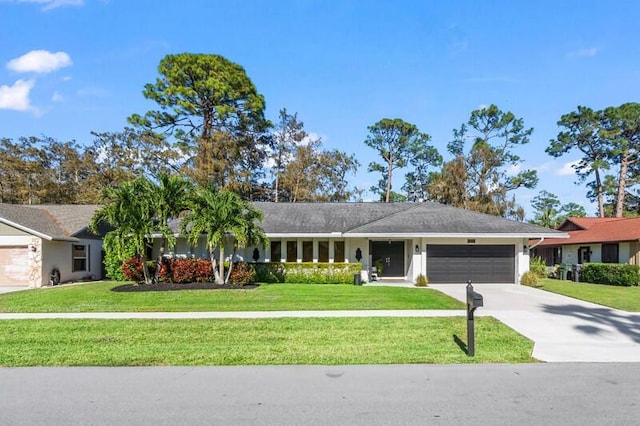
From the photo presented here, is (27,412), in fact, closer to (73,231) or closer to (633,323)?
(633,323)

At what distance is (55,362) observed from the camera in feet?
20.2

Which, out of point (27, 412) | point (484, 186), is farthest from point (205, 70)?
point (27, 412)

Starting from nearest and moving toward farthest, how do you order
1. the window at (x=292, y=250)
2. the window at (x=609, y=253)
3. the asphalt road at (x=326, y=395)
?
the asphalt road at (x=326, y=395) → the window at (x=292, y=250) → the window at (x=609, y=253)

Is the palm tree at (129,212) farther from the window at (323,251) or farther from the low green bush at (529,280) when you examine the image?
the low green bush at (529,280)

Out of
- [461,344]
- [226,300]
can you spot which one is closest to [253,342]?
[461,344]

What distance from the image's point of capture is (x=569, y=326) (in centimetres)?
874

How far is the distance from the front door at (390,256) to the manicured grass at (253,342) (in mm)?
11338

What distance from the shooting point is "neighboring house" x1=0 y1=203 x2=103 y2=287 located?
58.7 ft

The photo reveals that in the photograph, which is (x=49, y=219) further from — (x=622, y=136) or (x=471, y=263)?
(x=622, y=136)

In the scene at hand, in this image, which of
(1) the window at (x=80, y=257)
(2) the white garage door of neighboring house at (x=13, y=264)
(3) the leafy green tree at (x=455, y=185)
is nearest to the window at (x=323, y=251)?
(1) the window at (x=80, y=257)

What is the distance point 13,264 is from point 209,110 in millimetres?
18127

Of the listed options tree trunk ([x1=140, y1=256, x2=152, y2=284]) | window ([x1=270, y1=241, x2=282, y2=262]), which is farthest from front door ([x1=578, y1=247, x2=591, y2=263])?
tree trunk ([x1=140, y1=256, x2=152, y2=284])

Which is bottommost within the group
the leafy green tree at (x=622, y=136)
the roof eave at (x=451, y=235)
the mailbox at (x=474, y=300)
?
the mailbox at (x=474, y=300)

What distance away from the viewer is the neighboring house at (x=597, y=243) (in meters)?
22.4
